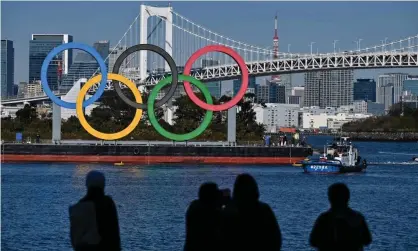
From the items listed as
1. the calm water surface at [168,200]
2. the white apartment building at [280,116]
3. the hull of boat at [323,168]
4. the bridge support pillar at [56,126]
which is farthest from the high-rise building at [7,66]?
the hull of boat at [323,168]

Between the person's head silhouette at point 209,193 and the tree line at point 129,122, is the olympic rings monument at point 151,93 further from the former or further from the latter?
the person's head silhouette at point 209,193

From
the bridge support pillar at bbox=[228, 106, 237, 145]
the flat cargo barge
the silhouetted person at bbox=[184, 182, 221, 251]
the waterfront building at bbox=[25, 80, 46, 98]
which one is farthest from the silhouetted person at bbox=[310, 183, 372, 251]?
the waterfront building at bbox=[25, 80, 46, 98]

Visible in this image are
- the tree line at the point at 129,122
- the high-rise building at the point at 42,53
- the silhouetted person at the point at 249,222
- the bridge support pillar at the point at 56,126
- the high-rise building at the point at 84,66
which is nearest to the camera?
the silhouetted person at the point at 249,222

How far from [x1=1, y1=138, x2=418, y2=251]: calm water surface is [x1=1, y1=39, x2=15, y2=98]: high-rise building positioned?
110109mm

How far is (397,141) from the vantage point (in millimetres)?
104125

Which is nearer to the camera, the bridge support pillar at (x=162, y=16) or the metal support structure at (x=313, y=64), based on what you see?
the bridge support pillar at (x=162, y=16)

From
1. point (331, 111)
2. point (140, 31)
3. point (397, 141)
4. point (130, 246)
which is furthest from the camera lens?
point (331, 111)

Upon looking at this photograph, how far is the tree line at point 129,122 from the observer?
52.9 m

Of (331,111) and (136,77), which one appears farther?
(331,111)

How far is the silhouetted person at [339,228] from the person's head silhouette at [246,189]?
50cm

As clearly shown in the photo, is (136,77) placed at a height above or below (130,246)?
above

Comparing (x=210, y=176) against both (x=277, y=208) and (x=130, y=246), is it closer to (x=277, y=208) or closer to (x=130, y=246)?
(x=277, y=208)

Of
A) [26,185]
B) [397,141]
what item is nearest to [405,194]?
[26,185]

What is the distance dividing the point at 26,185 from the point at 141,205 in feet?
23.2
